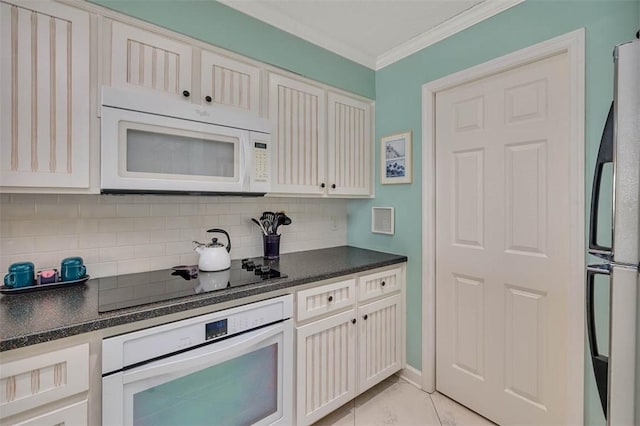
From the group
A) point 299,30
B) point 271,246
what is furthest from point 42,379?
point 299,30

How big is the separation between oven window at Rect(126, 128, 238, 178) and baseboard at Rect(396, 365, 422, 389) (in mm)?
1865

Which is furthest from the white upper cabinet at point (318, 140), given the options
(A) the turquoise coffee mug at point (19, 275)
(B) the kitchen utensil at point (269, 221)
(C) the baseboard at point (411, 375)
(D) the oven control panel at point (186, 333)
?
(C) the baseboard at point (411, 375)

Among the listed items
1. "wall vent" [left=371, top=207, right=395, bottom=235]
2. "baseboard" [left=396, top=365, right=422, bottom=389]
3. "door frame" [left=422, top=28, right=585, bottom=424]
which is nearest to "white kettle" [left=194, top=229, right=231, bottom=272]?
"wall vent" [left=371, top=207, right=395, bottom=235]

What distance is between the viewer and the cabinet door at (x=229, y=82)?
5.24 feet

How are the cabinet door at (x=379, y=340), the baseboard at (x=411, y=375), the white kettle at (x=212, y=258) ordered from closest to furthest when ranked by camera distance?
the white kettle at (x=212, y=258), the cabinet door at (x=379, y=340), the baseboard at (x=411, y=375)

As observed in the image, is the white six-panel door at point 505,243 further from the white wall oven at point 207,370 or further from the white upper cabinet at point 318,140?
the white wall oven at point 207,370

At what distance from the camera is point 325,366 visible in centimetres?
171

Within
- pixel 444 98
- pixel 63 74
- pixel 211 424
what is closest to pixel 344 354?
pixel 211 424

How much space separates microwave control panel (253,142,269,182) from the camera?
1713 millimetres

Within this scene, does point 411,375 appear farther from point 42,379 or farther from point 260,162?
point 42,379

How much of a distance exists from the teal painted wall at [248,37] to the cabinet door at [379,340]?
1.59 metres

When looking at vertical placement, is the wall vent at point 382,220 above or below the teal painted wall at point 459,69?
below

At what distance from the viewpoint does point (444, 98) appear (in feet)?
6.56

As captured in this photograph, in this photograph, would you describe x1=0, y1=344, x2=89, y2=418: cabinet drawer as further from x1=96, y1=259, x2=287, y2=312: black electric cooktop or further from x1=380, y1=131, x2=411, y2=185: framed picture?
x1=380, y1=131, x2=411, y2=185: framed picture
